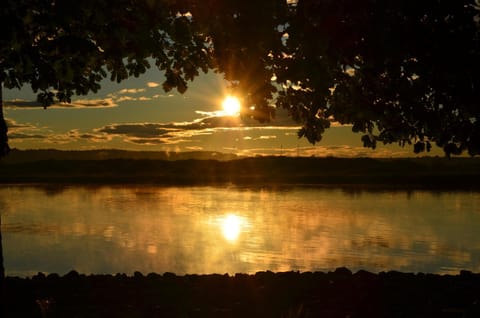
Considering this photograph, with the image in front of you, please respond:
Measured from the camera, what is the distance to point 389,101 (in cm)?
1930

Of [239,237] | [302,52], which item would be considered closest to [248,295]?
[302,52]

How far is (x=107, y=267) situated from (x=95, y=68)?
11960 millimetres

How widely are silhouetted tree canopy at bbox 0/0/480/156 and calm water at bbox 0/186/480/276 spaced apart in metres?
11.1

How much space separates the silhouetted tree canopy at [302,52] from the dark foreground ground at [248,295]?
348 centimetres

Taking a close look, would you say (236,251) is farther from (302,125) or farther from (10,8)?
(10,8)

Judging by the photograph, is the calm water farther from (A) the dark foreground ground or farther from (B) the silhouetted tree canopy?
(B) the silhouetted tree canopy

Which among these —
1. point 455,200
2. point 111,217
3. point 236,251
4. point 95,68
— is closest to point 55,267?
point 236,251

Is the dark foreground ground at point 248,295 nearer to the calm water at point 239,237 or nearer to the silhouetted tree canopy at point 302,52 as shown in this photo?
the silhouetted tree canopy at point 302,52

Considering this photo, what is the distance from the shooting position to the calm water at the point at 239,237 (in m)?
31.3

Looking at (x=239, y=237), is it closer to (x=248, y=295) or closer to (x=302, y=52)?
(x=248, y=295)

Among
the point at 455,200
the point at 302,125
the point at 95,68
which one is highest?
the point at 95,68

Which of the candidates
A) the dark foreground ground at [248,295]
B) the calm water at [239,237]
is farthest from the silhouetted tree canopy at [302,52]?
the calm water at [239,237]

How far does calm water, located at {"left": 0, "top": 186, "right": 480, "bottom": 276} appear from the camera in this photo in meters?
31.3

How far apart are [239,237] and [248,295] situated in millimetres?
22723
